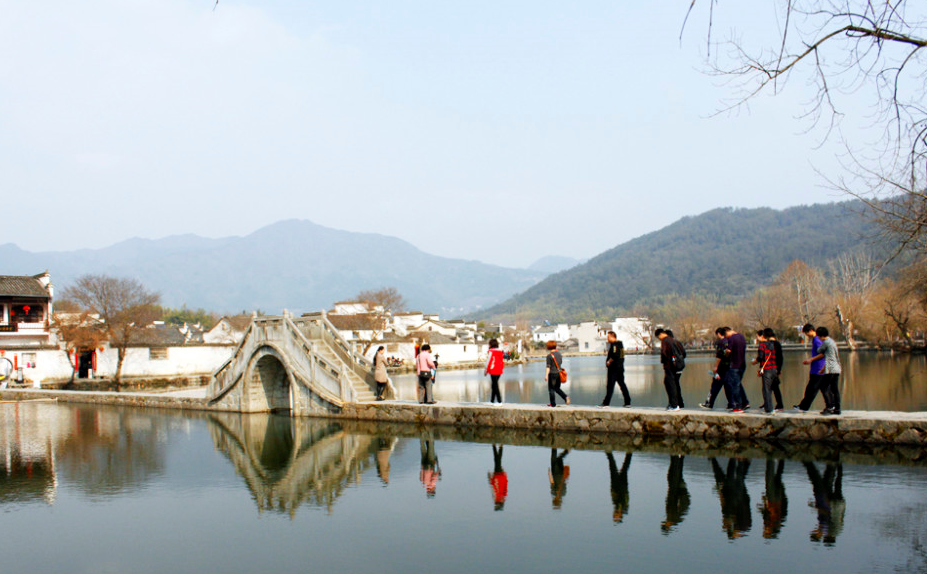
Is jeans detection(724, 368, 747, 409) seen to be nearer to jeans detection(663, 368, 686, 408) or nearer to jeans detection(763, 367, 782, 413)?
jeans detection(763, 367, 782, 413)

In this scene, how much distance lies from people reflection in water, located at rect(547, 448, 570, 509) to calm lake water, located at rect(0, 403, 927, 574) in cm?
7

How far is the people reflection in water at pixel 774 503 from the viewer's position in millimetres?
9945

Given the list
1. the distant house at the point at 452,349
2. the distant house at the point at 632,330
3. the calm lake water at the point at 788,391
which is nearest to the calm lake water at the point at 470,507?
the calm lake water at the point at 788,391

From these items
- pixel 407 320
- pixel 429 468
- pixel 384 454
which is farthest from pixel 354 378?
pixel 407 320

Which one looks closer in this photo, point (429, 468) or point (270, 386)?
point (429, 468)

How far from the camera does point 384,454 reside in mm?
17016

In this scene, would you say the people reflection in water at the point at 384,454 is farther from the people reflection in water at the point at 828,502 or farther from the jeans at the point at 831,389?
the jeans at the point at 831,389

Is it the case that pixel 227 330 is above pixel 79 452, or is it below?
above

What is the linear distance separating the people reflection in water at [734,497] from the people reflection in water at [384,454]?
6169 millimetres

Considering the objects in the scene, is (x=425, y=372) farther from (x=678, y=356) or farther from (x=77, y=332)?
(x=77, y=332)

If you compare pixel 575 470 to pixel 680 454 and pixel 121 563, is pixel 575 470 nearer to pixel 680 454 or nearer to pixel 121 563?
pixel 680 454

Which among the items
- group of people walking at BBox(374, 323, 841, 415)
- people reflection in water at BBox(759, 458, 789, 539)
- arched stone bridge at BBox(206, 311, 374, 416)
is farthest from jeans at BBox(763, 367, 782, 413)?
arched stone bridge at BBox(206, 311, 374, 416)

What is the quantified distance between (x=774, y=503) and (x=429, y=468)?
685cm

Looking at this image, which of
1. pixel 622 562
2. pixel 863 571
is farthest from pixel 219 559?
pixel 863 571
